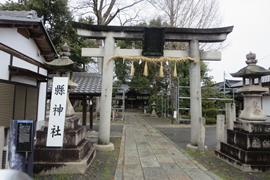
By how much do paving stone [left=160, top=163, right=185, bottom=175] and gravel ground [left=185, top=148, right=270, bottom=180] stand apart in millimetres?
978

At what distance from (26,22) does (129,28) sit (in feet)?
12.5

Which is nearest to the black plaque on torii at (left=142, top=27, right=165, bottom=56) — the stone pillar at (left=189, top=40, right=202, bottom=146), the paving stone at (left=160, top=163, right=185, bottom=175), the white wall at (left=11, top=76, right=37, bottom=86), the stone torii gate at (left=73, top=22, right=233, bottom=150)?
the stone torii gate at (left=73, top=22, right=233, bottom=150)

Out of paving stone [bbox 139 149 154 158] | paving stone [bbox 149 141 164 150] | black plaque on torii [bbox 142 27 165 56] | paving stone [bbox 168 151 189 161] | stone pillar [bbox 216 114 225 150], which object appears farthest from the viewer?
paving stone [bbox 149 141 164 150]

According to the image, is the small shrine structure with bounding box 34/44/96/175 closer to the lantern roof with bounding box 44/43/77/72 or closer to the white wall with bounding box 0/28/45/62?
the lantern roof with bounding box 44/43/77/72

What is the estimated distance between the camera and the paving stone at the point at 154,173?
4.00 metres

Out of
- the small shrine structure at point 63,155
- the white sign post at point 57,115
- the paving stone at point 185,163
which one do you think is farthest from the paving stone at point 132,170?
the white sign post at point 57,115

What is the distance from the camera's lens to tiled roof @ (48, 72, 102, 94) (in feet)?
29.3

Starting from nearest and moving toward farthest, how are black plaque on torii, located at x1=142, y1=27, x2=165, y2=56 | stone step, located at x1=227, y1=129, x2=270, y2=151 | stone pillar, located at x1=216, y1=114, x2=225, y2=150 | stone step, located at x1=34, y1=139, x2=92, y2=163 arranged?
stone step, located at x1=34, y1=139, x2=92, y2=163
stone step, located at x1=227, y1=129, x2=270, y2=151
stone pillar, located at x1=216, y1=114, x2=225, y2=150
black plaque on torii, located at x1=142, y1=27, x2=165, y2=56

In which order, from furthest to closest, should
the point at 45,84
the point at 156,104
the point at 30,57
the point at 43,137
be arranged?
the point at 156,104, the point at 45,84, the point at 30,57, the point at 43,137

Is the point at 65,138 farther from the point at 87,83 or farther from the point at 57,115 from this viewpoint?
the point at 87,83

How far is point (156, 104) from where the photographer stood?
19.9m

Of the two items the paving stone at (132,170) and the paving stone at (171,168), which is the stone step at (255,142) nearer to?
the paving stone at (171,168)

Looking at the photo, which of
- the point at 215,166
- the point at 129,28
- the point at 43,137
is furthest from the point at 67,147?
the point at 129,28

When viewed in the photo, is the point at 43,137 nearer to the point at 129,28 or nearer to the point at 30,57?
the point at 30,57
